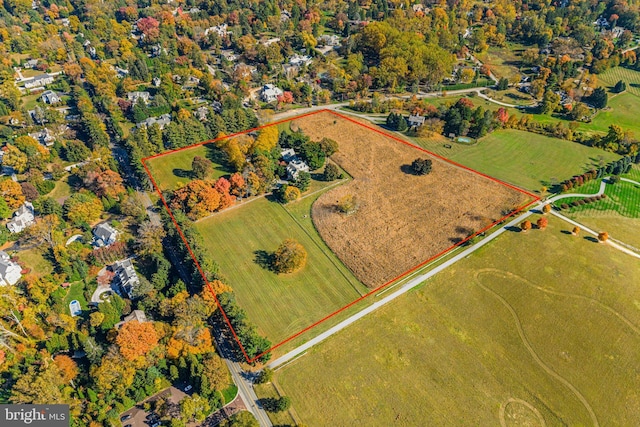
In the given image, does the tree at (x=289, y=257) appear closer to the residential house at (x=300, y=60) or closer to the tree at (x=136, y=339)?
the tree at (x=136, y=339)

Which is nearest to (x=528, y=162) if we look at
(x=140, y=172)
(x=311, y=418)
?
(x=311, y=418)

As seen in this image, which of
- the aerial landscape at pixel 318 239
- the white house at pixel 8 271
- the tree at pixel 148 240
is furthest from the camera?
the tree at pixel 148 240

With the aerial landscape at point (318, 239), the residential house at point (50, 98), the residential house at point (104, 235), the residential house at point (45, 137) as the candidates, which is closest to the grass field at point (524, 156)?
the aerial landscape at point (318, 239)

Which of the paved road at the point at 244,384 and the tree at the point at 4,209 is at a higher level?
the tree at the point at 4,209

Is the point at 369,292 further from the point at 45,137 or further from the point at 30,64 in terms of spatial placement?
the point at 30,64

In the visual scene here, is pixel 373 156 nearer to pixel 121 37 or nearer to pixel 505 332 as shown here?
pixel 505 332

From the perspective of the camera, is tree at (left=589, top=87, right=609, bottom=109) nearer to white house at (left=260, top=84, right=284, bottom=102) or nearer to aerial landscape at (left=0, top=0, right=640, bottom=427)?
aerial landscape at (left=0, top=0, right=640, bottom=427)
